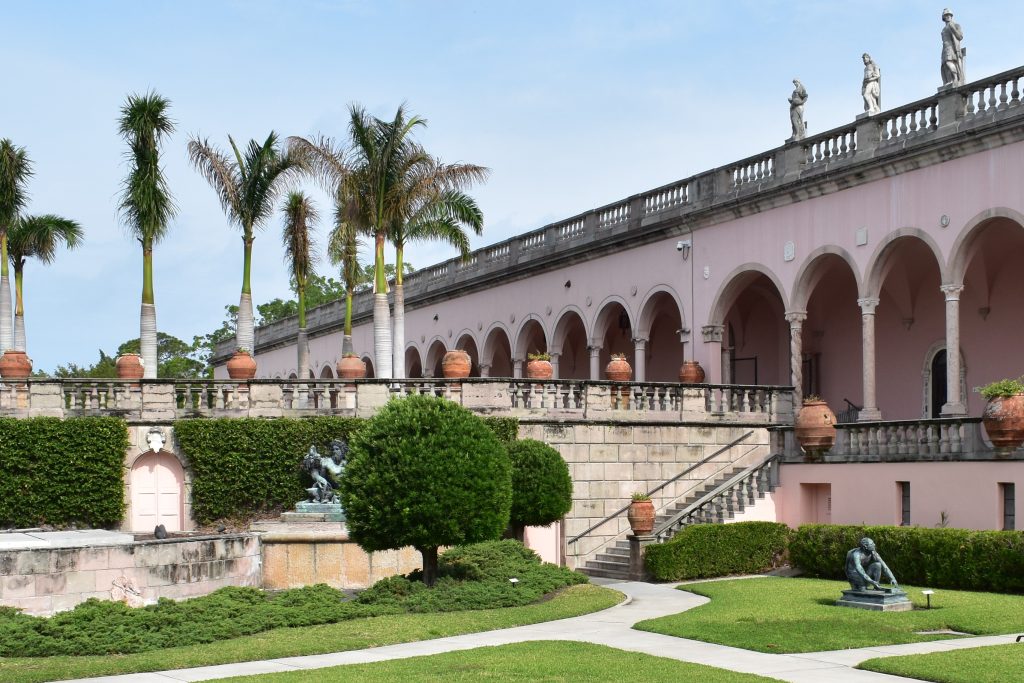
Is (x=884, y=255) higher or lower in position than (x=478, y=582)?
higher

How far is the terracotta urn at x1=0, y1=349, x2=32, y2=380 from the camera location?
26516mm

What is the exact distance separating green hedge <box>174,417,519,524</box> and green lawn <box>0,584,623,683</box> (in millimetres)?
8222

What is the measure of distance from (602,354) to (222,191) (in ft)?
49.9

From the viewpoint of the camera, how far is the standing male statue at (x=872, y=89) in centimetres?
2728

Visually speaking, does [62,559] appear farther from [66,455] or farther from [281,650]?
[66,455]

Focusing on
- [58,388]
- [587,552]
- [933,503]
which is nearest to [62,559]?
[58,388]

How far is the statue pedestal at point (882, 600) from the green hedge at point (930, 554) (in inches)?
87.7

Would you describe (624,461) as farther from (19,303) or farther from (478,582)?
(19,303)

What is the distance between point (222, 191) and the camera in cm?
3169

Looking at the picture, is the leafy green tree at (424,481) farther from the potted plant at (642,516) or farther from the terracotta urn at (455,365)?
the terracotta urn at (455,365)

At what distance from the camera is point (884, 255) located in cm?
2686

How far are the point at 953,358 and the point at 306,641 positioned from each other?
14487 mm

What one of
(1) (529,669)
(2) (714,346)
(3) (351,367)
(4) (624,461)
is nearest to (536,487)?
(4) (624,461)

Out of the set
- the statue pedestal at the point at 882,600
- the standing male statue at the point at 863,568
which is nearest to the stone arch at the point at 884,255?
the standing male statue at the point at 863,568
